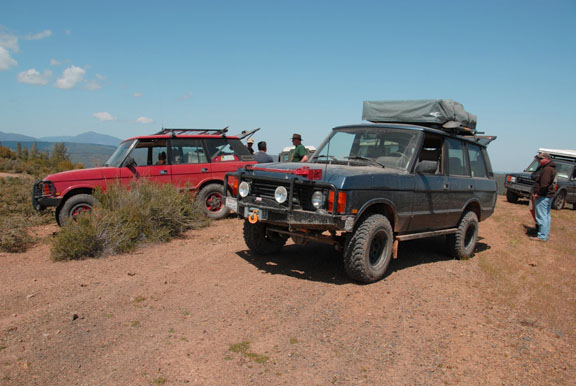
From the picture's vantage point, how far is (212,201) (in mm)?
9242

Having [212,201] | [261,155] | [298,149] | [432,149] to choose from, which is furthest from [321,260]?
[261,155]

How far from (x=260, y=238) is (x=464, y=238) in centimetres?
335

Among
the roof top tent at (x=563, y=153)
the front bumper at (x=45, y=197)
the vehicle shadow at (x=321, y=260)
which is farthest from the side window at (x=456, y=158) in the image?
the roof top tent at (x=563, y=153)

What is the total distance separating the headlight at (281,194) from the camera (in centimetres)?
479

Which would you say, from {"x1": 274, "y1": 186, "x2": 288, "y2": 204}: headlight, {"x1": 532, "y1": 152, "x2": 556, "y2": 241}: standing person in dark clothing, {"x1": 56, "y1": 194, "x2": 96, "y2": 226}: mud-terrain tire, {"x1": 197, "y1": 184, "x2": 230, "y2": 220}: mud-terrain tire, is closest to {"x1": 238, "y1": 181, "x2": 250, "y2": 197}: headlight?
{"x1": 274, "y1": 186, "x2": 288, "y2": 204}: headlight

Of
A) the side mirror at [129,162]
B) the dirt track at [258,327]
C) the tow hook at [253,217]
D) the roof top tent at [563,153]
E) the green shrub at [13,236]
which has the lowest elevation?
the dirt track at [258,327]

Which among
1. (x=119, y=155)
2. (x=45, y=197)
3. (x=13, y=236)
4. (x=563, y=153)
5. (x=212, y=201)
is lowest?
(x=13, y=236)

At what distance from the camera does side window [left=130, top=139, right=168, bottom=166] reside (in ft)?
28.4

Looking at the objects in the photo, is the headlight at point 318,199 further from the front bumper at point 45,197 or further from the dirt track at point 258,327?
the front bumper at point 45,197

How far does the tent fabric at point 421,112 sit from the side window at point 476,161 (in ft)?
1.34

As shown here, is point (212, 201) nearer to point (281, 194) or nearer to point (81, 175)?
point (81, 175)

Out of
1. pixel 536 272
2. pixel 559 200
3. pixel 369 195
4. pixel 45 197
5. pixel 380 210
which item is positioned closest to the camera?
pixel 369 195

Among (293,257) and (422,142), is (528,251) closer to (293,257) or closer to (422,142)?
(422,142)

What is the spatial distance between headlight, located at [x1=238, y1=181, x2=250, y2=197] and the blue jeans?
23.1ft
